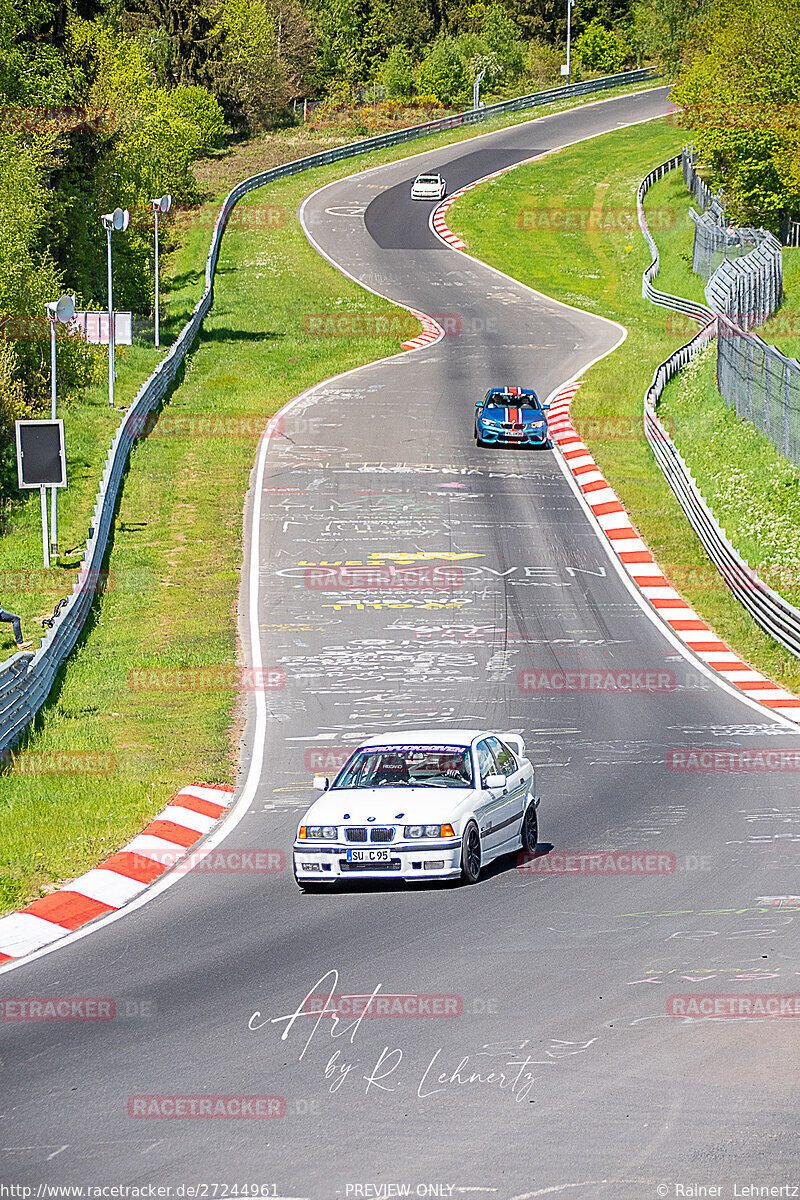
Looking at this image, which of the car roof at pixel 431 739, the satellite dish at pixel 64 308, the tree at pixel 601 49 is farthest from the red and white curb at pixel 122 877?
the tree at pixel 601 49

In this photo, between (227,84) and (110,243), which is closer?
(110,243)

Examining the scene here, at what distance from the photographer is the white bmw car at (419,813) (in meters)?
12.9

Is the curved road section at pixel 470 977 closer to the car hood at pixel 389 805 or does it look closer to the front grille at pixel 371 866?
the front grille at pixel 371 866

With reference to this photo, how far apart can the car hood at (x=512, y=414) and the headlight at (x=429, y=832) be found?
26.8 metres

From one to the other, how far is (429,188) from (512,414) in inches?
1651

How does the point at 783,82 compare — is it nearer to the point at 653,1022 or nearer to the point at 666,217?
the point at 666,217

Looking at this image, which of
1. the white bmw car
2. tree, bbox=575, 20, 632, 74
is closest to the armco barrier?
the white bmw car

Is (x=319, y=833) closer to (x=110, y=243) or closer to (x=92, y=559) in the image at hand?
(x=92, y=559)

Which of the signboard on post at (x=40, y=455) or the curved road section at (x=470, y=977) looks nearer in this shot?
the curved road section at (x=470, y=977)

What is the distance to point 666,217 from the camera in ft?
235

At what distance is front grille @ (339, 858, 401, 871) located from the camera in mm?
12875

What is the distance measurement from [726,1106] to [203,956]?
4.41 meters

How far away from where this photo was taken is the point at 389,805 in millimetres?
13266

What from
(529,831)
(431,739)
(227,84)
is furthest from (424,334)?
(227,84)
